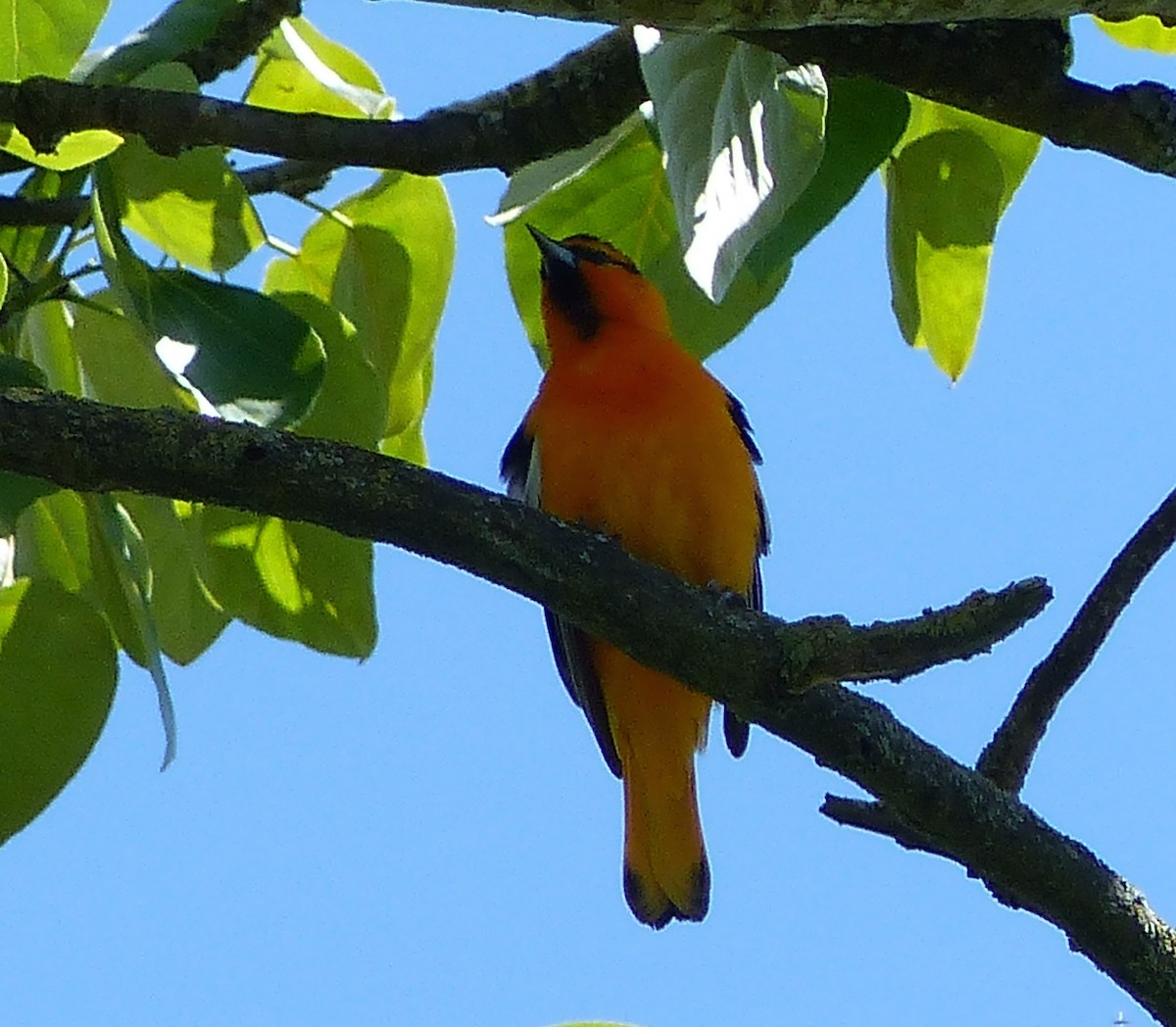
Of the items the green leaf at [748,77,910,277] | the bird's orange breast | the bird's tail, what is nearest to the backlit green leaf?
the green leaf at [748,77,910,277]

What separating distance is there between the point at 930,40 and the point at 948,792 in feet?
2.53

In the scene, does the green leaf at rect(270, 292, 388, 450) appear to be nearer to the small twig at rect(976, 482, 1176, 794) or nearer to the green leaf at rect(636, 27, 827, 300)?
the green leaf at rect(636, 27, 827, 300)

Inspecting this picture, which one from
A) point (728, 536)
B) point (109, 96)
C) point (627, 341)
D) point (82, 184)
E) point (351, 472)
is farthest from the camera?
point (627, 341)

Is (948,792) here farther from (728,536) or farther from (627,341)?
(627,341)

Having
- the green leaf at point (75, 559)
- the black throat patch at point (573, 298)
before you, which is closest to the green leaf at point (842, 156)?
the green leaf at point (75, 559)

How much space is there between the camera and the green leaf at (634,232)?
87.4 inches

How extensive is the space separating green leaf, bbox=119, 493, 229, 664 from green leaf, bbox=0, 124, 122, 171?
0.46 metres

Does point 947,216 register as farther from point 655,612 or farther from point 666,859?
point 666,859

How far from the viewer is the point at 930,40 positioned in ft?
5.75

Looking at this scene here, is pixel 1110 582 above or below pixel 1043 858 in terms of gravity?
above

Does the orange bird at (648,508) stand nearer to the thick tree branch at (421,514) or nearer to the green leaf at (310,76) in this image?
the green leaf at (310,76)

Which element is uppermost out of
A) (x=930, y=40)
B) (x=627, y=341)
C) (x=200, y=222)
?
(x=627, y=341)

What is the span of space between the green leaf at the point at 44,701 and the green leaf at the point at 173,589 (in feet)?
0.91

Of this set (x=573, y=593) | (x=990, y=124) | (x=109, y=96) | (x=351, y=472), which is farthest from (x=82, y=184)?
(x=990, y=124)
